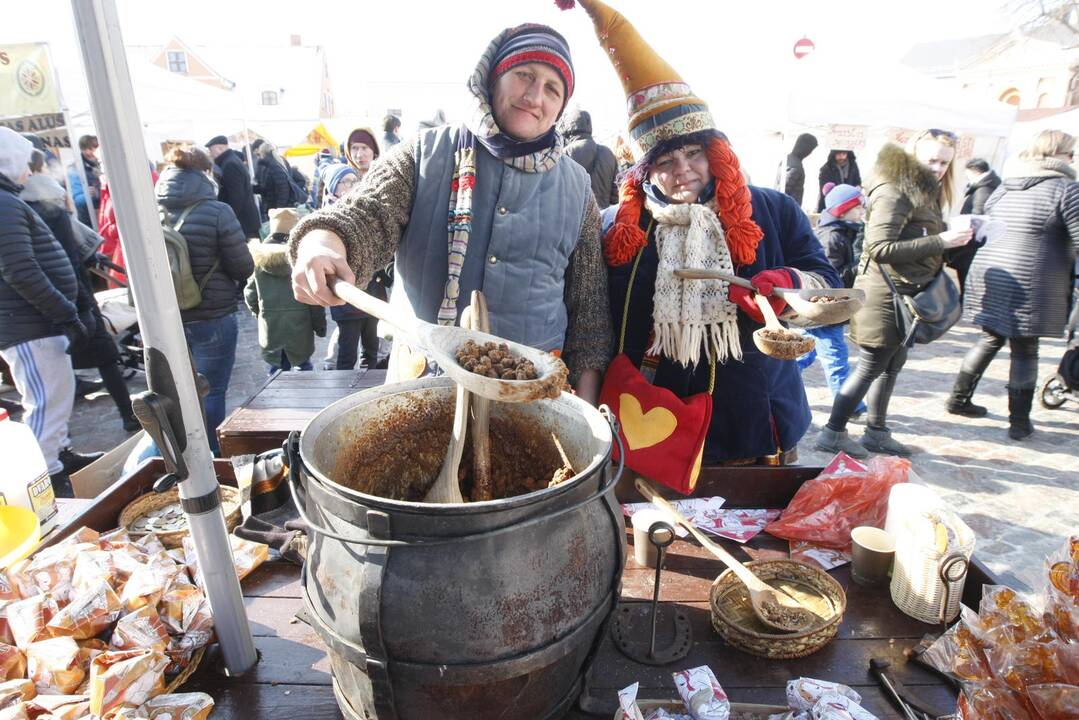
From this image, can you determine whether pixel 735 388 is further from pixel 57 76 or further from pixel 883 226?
pixel 57 76

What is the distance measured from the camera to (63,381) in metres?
3.97

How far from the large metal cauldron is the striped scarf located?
2.74ft

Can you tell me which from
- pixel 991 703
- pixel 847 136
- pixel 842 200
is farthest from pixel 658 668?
pixel 847 136

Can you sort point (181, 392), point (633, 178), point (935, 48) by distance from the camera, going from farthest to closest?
point (935, 48) < point (633, 178) < point (181, 392)

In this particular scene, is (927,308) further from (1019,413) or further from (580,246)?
(580,246)

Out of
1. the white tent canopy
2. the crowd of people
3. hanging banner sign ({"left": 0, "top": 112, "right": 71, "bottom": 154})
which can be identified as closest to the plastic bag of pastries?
the crowd of people

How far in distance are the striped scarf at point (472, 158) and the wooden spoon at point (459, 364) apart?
1.53 ft

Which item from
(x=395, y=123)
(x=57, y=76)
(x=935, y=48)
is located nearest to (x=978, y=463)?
(x=395, y=123)

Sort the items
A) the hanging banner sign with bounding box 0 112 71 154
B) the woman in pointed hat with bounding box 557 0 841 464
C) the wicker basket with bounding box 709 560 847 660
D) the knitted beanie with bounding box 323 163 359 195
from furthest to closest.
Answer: the hanging banner sign with bounding box 0 112 71 154 < the knitted beanie with bounding box 323 163 359 195 < the woman in pointed hat with bounding box 557 0 841 464 < the wicker basket with bounding box 709 560 847 660

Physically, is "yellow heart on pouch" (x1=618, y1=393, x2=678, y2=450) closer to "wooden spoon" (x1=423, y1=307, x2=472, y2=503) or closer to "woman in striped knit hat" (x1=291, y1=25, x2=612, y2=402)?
"woman in striped knit hat" (x1=291, y1=25, x2=612, y2=402)

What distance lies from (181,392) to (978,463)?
203 inches

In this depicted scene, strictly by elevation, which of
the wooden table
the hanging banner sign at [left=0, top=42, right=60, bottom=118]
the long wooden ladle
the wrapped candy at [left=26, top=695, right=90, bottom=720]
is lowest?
the wooden table

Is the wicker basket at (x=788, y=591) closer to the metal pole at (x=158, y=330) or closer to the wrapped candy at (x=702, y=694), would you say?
the wrapped candy at (x=702, y=694)

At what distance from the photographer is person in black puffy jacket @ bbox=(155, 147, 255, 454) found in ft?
12.7
